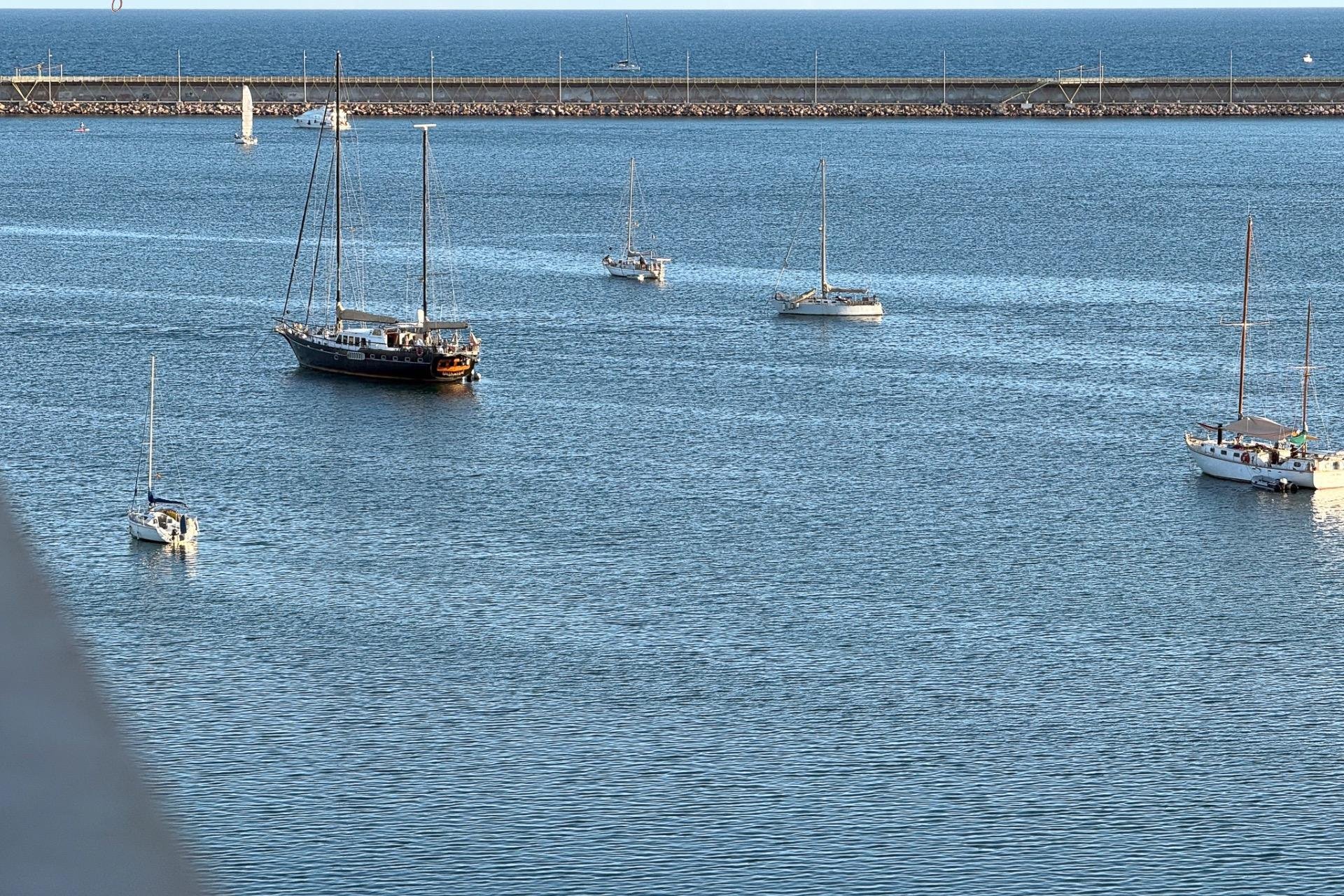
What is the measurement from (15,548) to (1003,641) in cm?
5130

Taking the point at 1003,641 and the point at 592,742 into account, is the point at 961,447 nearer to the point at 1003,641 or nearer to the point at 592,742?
the point at 1003,641

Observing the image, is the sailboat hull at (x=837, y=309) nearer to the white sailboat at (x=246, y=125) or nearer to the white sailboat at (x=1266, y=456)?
the white sailboat at (x=1266, y=456)

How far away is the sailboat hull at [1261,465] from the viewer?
65750mm

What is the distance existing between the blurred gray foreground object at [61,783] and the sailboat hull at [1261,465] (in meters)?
68.3

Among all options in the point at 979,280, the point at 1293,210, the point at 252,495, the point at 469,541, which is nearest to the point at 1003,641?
the point at 469,541

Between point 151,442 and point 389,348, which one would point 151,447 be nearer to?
point 151,442

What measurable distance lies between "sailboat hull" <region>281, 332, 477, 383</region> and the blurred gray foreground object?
79522mm

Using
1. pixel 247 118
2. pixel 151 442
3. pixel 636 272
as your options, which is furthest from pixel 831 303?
pixel 247 118

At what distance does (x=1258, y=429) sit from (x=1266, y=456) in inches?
45.5

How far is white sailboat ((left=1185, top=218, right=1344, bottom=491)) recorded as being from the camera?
6594 cm

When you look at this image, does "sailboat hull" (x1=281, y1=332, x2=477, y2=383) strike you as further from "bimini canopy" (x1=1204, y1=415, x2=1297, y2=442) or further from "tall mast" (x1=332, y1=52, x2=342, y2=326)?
"bimini canopy" (x1=1204, y1=415, x2=1297, y2=442)

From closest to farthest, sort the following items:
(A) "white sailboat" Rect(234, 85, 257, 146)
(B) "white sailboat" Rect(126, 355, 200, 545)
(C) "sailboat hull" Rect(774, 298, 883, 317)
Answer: (B) "white sailboat" Rect(126, 355, 200, 545) → (C) "sailboat hull" Rect(774, 298, 883, 317) → (A) "white sailboat" Rect(234, 85, 257, 146)

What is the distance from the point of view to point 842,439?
71562 mm

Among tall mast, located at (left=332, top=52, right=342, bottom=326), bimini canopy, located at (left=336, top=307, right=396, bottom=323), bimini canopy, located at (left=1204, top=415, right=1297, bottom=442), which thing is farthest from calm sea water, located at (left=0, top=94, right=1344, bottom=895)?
tall mast, located at (left=332, top=52, right=342, bottom=326)
